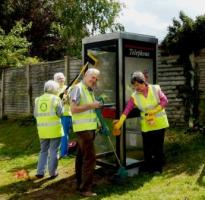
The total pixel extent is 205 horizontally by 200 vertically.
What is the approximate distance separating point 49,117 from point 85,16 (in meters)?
17.2

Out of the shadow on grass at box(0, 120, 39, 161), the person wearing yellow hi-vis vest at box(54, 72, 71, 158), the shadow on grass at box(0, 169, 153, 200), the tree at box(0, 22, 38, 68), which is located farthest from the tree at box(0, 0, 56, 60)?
the shadow on grass at box(0, 169, 153, 200)

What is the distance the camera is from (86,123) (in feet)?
23.9

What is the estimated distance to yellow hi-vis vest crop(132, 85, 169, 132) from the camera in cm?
795

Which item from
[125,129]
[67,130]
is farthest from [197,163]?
[67,130]

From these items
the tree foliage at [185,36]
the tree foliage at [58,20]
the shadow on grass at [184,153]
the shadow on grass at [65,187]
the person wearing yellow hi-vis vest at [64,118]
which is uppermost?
the tree foliage at [58,20]

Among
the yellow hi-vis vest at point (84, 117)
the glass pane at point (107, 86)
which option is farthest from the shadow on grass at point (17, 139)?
the yellow hi-vis vest at point (84, 117)

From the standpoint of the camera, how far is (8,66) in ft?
65.2

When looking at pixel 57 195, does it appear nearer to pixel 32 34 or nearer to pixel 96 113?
pixel 96 113

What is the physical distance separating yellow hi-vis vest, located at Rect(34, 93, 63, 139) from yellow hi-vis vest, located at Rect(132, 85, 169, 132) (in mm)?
1609

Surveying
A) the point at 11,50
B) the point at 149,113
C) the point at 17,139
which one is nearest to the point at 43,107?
the point at 149,113

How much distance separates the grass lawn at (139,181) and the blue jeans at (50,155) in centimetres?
20

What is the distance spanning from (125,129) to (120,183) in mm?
1071

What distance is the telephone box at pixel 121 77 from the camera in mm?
8102

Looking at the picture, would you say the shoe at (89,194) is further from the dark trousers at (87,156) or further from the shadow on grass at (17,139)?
the shadow on grass at (17,139)
